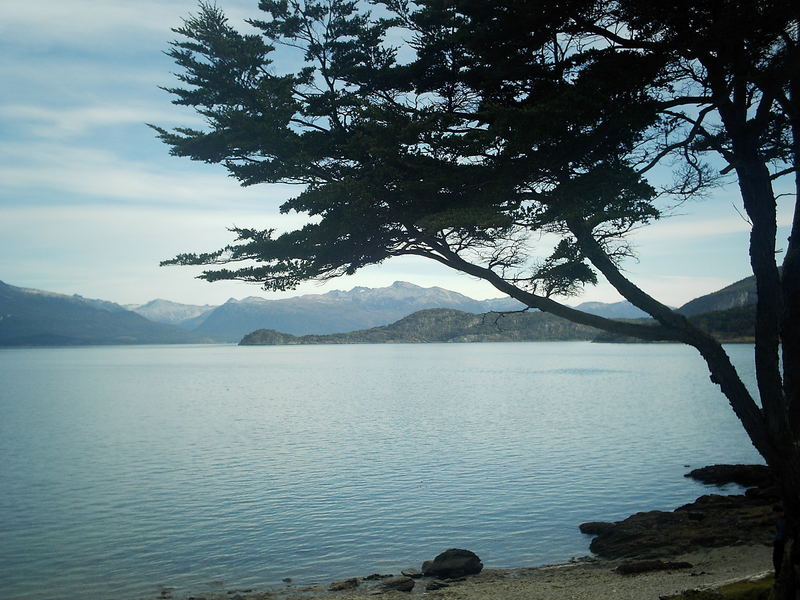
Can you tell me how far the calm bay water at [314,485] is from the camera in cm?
1803

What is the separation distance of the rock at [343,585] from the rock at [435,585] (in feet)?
5.84

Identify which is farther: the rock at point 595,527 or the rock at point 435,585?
the rock at point 595,527

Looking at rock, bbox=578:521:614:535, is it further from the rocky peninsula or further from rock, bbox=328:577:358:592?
rock, bbox=328:577:358:592

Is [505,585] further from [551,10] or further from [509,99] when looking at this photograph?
[551,10]

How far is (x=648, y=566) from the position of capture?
14742 mm

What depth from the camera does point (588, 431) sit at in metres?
43.3

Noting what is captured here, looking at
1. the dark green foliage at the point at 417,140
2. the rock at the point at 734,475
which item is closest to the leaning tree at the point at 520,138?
the dark green foliage at the point at 417,140

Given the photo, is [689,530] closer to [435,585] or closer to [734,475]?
[435,585]

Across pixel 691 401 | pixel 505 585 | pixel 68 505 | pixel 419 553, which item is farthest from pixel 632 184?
pixel 691 401

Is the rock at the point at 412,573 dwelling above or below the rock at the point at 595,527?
below

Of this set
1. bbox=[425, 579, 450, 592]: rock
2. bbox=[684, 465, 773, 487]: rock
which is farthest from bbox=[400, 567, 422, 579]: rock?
bbox=[684, 465, 773, 487]: rock

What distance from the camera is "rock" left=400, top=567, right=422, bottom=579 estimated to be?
16234 millimetres

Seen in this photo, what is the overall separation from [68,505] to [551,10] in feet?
81.0

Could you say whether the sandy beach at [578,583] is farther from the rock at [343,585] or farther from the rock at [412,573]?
the rock at [412,573]
